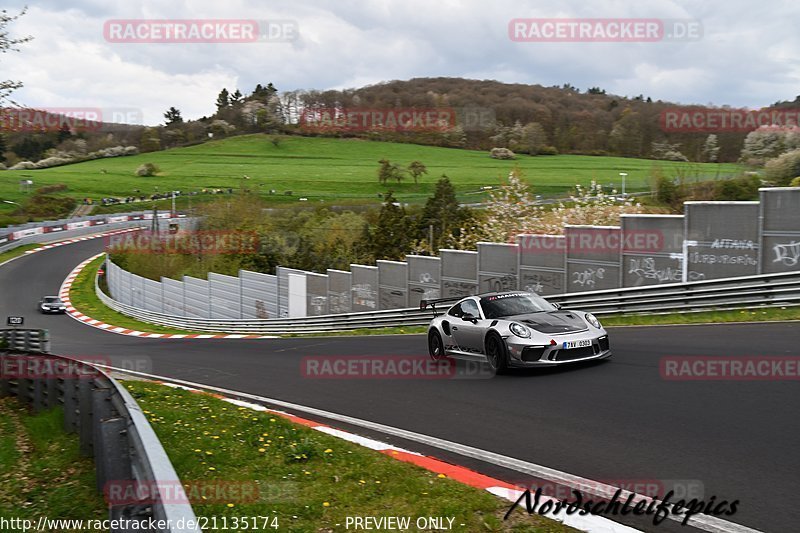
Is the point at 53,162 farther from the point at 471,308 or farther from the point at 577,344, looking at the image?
the point at 577,344

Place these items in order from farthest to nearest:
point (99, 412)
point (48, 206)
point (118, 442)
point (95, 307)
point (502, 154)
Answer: point (48, 206), point (502, 154), point (95, 307), point (99, 412), point (118, 442)

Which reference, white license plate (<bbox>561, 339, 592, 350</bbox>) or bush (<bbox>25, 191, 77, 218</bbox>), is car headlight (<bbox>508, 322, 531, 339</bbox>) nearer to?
white license plate (<bbox>561, 339, 592, 350</bbox>)

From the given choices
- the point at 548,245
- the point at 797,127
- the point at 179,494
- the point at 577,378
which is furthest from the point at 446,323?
the point at 797,127

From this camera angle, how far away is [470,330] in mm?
12781

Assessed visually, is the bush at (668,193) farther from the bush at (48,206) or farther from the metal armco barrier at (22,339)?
the bush at (48,206)

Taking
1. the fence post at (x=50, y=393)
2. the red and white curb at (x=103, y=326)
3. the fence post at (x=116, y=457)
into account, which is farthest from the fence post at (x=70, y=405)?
the red and white curb at (x=103, y=326)

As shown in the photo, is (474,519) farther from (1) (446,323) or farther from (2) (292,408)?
(1) (446,323)

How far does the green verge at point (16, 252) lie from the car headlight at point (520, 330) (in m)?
65.3

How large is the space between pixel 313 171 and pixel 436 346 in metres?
73.4

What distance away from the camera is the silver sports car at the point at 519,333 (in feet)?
37.1

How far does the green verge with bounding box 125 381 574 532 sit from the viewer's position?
5.49 m

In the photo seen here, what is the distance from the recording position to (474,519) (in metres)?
5.36

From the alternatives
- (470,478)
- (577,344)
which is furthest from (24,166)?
(470,478)

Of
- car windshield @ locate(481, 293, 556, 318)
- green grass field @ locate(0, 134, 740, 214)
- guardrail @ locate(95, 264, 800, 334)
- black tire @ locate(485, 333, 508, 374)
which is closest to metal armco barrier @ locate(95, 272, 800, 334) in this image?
guardrail @ locate(95, 264, 800, 334)
